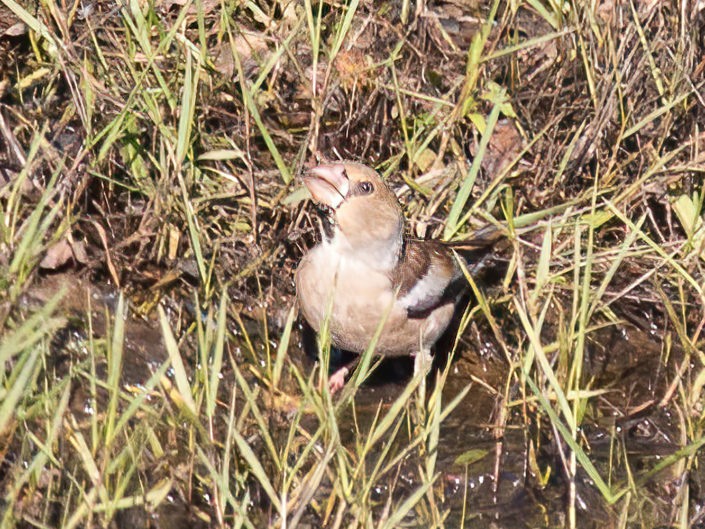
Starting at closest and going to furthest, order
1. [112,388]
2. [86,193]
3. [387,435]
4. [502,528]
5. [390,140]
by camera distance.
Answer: [112,388] → [502,528] → [387,435] → [86,193] → [390,140]

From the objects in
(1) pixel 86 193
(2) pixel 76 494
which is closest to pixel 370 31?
(1) pixel 86 193

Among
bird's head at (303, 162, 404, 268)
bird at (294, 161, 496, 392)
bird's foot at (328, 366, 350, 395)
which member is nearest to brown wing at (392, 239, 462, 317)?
bird at (294, 161, 496, 392)

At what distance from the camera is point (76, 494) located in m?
3.00

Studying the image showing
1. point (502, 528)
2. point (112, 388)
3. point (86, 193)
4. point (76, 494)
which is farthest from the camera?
point (86, 193)

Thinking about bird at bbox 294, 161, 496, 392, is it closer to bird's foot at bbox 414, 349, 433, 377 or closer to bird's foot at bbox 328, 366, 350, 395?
bird's foot at bbox 414, 349, 433, 377

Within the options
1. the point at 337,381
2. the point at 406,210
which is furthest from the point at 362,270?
the point at 406,210

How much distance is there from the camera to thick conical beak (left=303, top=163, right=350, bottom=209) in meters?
4.04

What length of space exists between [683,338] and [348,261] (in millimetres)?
1324

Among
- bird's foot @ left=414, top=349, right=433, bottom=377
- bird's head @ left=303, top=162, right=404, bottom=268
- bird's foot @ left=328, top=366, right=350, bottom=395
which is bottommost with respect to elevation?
bird's foot @ left=328, top=366, right=350, bottom=395

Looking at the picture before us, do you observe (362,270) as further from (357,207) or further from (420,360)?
(420,360)

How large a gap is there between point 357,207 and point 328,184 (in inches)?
6.0

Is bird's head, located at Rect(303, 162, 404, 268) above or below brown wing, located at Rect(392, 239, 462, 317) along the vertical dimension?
above

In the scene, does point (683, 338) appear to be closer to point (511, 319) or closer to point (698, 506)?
point (698, 506)

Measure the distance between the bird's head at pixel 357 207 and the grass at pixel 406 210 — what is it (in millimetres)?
374
